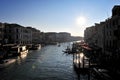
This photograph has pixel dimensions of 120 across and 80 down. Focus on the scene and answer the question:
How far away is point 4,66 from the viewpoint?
49.2 m

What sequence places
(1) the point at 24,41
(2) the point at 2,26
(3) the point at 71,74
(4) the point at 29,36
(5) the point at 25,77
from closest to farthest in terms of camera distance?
(5) the point at 25,77, (3) the point at 71,74, (2) the point at 2,26, (1) the point at 24,41, (4) the point at 29,36

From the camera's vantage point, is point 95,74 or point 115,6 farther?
point 115,6

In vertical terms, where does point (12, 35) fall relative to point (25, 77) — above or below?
above

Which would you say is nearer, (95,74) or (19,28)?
(95,74)

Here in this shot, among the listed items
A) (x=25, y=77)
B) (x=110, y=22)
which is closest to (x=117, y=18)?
(x=110, y=22)

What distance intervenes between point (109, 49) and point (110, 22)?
7.72 meters

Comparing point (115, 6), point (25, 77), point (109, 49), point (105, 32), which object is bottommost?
point (25, 77)

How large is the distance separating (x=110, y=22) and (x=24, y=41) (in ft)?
264

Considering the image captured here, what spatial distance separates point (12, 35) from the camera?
106 m

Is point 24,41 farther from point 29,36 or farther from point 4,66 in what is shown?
point 4,66

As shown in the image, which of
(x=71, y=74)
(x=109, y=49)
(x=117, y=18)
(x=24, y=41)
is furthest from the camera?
(x=24, y=41)


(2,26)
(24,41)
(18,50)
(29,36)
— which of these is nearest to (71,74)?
(18,50)

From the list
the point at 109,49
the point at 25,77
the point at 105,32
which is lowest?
the point at 25,77

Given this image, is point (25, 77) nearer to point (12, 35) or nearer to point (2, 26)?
point (2, 26)
